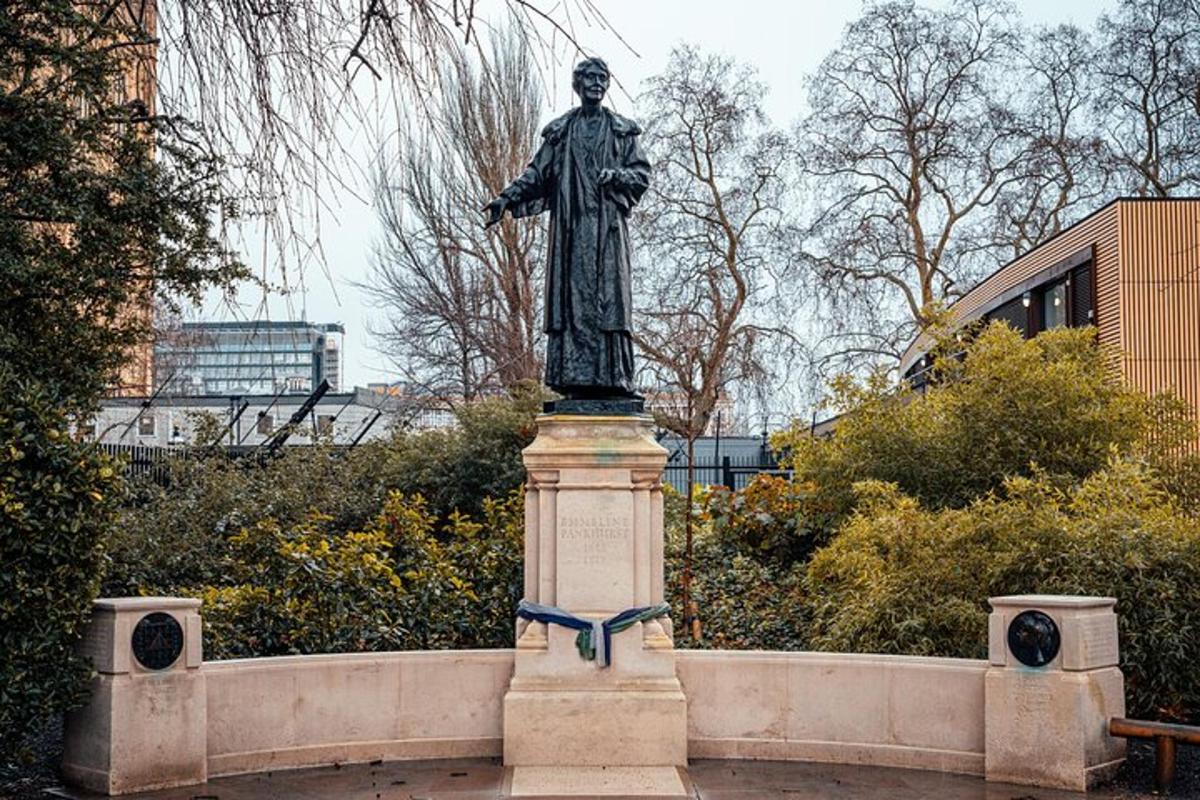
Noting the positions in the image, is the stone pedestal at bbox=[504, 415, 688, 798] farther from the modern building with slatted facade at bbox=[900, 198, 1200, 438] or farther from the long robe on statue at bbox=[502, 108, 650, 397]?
the modern building with slatted facade at bbox=[900, 198, 1200, 438]

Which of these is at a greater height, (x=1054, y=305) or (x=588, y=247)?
(x=1054, y=305)

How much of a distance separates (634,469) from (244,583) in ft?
16.1

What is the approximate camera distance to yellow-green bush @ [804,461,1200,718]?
36.7ft

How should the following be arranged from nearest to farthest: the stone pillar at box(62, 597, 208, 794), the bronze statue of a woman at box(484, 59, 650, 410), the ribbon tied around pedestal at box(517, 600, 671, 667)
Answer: the stone pillar at box(62, 597, 208, 794), the ribbon tied around pedestal at box(517, 600, 671, 667), the bronze statue of a woman at box(484, 59, 650, 410)

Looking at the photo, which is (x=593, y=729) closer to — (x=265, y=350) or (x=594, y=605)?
(x=594, y=605)

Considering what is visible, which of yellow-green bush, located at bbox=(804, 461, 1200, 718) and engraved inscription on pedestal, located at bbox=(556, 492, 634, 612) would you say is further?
yellow-green bush, located at bbox=(804, 461, 1200, 718)

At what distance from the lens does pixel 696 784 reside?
31.7 feet

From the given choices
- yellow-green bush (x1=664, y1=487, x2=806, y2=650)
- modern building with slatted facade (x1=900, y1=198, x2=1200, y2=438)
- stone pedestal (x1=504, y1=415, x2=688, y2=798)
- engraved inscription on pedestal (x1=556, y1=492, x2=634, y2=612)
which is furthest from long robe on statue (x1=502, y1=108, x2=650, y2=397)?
modern building with slatted facade (x1=900, y1=198, x2=1200, y2=438)

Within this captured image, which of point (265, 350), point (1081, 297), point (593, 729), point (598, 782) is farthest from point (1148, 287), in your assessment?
point (265, 350)

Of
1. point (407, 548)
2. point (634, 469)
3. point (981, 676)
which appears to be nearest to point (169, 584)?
point (407, 548)

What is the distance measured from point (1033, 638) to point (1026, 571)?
278cm

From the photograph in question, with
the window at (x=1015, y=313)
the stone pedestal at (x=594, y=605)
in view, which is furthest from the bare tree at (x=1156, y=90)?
the stone pedestal at (x=594, y=605)

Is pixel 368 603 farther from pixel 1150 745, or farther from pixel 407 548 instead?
pixel 1150 745

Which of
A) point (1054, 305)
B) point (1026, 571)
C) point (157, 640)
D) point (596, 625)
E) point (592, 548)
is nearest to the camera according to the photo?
point (157, 640)
